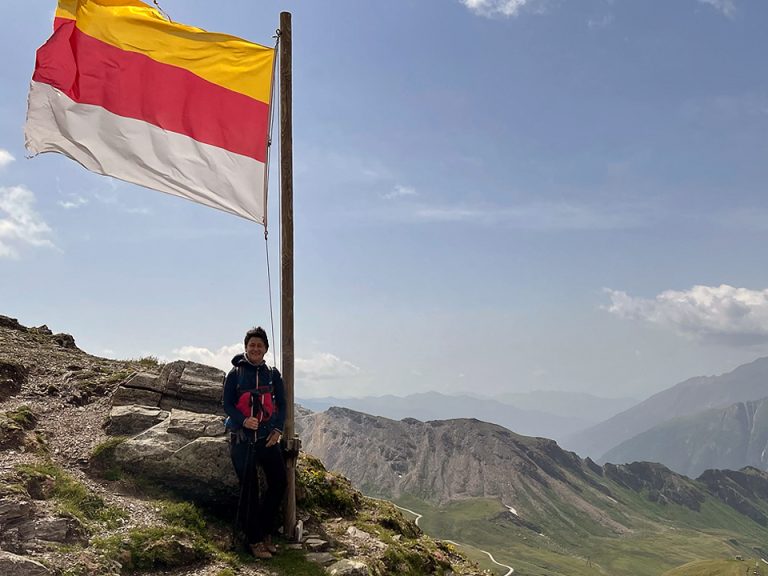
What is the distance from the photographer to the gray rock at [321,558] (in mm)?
13377

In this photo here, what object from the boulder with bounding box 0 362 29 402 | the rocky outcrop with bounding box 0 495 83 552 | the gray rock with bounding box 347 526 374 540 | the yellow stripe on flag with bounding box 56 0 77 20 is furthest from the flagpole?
the boulder with bounding box 0 362 29 402

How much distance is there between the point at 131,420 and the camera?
57.9 feet

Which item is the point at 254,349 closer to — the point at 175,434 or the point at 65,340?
the point at 175,434

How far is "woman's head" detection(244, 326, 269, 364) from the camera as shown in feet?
45.8

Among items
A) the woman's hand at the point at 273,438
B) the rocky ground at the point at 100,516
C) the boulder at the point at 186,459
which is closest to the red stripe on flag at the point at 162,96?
the woman's hand at the point at 273,438

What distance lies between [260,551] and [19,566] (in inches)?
197

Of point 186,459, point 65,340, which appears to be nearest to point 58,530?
point 186,459

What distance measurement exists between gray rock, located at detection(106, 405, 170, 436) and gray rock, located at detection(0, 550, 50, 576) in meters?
6.82

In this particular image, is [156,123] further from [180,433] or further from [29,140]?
[180,433]

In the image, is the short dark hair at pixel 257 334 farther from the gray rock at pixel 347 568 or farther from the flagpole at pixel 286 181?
the gray rock at pixel 347 568

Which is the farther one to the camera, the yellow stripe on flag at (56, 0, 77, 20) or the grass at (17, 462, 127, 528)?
the yellow stripe on flag at (56, 0, 77, 20)

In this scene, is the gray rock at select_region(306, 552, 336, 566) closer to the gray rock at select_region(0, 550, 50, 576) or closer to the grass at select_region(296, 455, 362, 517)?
the grass at select_region(296, 455, 362, 517)

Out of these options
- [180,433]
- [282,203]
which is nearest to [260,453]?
[180,433]

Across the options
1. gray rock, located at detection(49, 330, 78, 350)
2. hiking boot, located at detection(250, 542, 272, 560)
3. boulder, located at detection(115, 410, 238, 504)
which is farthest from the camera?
gray rock, located at detection(49, 330, 78, 350)
